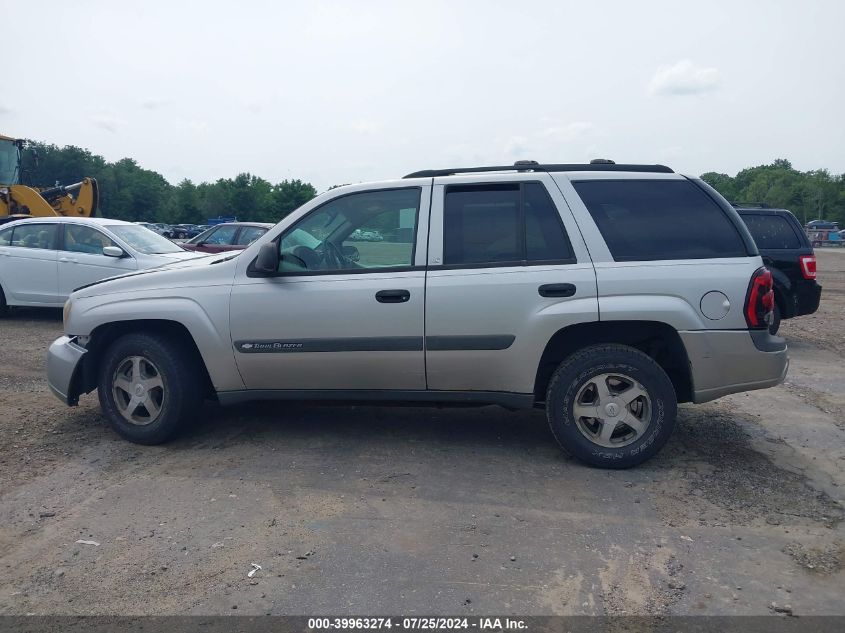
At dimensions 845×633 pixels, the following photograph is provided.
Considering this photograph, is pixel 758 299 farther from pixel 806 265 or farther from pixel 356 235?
pixel 806 265

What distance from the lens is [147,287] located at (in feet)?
17.6

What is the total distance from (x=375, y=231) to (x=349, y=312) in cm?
62

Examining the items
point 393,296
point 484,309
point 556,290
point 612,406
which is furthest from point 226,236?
point 612,406

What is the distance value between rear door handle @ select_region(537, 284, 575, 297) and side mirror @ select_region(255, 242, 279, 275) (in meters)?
1.77

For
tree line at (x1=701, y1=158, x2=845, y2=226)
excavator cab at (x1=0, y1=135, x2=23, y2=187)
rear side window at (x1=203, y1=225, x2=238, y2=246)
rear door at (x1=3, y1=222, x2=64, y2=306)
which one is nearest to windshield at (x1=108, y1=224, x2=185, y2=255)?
rear door at (x1=3, y1=222, x2=64, y2=306)

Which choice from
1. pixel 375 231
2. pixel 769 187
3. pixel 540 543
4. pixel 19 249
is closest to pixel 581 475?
pixel 540 543

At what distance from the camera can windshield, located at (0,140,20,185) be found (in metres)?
20.9

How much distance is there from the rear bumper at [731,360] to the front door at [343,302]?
1.77 meters

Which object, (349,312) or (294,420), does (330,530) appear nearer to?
(349,312)

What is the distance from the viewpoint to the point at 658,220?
4887mm

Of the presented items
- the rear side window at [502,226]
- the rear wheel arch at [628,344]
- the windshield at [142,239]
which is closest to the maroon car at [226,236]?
the windshield at [142,239]

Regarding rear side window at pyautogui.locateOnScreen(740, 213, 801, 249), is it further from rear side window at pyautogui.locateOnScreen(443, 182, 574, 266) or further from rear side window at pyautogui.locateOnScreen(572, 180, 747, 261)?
rear side window at pyautogui.locateOnScreen(443, 182, 574, 266)

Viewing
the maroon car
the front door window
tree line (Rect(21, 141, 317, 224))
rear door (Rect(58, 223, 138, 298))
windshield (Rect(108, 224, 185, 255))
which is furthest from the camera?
tree line (Rect(21, 141, 317, 224))

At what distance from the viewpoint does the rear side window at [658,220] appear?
480 cm
